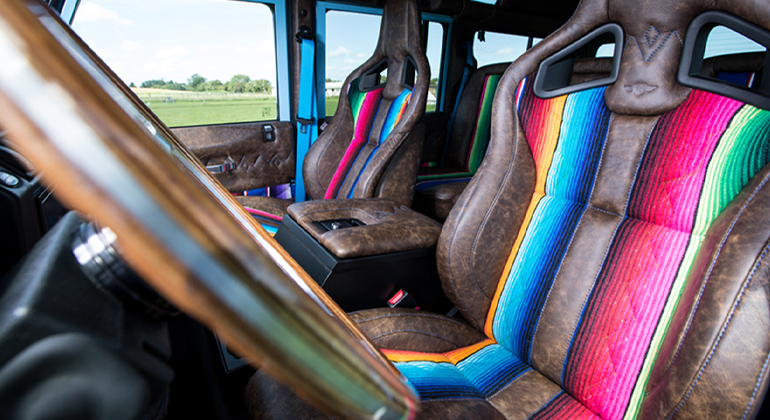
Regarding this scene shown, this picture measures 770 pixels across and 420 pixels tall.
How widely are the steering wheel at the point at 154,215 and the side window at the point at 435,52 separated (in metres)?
2.95

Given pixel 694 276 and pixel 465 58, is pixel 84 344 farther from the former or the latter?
pixel 465 58

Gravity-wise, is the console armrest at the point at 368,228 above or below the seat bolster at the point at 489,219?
below

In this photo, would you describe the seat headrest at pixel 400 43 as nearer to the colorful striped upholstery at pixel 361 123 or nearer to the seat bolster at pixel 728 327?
the colorful striped upholstery at pixel 361 123

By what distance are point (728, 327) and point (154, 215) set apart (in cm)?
75

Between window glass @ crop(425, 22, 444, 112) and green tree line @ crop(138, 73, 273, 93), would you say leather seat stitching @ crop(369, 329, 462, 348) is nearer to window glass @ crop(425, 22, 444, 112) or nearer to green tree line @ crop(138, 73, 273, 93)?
green tree line @ crop(138, 73, 273, 93)

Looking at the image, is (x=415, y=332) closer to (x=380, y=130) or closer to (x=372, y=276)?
(x=372, y=276)

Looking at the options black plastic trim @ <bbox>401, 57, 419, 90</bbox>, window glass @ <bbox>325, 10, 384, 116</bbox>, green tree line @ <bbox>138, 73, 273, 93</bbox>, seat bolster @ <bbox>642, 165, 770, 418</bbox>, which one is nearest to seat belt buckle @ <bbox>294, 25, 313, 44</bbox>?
window glass @ <bbox>325, 10, 384, 116</bbox>

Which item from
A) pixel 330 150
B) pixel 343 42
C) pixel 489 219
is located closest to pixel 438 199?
pixel 330 150

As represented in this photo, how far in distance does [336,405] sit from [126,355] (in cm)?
18

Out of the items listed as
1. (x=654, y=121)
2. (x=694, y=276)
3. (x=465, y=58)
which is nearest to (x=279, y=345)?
(x=694, y=276)

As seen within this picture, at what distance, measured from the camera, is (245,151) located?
2.48 meters

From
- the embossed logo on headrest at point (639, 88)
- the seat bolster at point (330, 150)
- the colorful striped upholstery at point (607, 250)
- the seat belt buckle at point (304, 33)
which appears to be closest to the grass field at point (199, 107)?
the seat bolster at point (330, 150)

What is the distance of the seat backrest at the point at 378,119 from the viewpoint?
5.70ft

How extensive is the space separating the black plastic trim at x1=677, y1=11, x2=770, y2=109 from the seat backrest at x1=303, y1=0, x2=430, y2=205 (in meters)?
1.05
